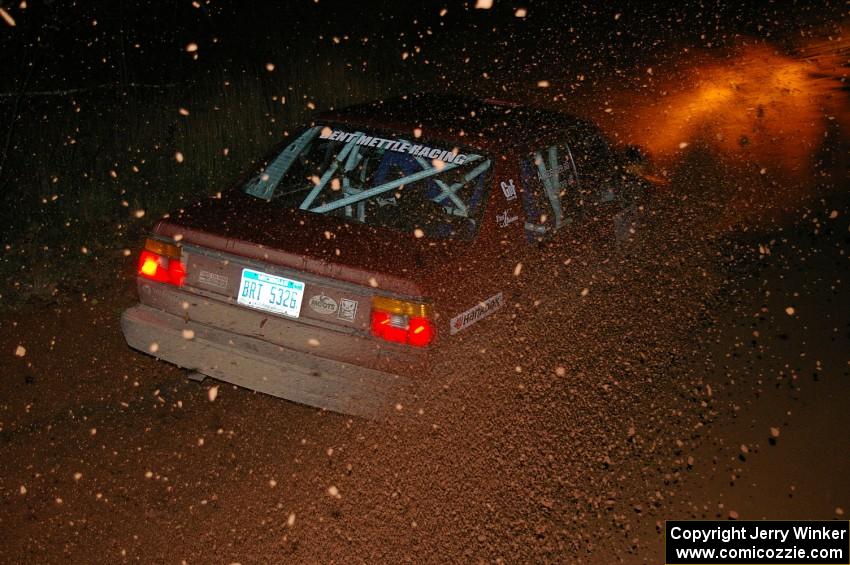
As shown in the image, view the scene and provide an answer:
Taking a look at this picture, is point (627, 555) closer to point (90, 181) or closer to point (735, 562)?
point (735, 562)

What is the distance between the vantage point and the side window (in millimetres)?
4496

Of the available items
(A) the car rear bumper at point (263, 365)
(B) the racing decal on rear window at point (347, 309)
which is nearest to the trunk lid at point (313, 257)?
(B) the racing decal on rear window at point (347, 309)

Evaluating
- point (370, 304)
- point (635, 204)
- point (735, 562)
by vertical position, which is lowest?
point (735, 562)

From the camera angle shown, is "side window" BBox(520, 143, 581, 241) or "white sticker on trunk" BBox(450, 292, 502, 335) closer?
"white sticker on trunk" BBox(450, 292, 502, 335)

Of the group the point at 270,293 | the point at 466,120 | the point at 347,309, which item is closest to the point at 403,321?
the point at 347,309

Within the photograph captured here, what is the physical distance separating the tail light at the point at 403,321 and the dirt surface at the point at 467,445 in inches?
7.6

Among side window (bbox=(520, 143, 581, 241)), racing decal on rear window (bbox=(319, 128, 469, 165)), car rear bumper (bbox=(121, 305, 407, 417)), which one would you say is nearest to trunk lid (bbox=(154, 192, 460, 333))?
car rear bumper (bbox=(121, 305, 407, 417))

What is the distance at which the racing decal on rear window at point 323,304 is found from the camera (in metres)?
3.61

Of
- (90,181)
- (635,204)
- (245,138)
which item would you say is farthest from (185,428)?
(245,138)

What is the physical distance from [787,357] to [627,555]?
2534 mm

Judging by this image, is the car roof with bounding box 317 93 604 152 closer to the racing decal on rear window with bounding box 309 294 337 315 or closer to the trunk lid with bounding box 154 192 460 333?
the trunk lid with bounding box 154 192 460 333

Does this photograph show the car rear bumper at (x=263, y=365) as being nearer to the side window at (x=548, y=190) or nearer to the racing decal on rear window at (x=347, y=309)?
the racing decal on rear window at (x=347, y=309)

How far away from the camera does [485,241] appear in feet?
13.2

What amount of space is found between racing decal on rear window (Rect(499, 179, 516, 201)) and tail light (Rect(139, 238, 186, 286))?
1.74 m
